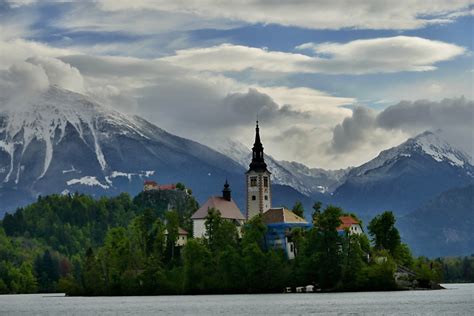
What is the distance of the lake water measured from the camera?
152m

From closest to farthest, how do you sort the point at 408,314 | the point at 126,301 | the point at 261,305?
the point at 408,314, the point at 261,305, the point at 126,301

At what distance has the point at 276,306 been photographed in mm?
164750

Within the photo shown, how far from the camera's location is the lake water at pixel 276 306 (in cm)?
15162

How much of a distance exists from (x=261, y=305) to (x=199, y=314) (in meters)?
18.1

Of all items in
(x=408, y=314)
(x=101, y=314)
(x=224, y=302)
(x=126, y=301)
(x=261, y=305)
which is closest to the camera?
(x=408, y=314)

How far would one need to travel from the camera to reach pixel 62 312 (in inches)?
6511

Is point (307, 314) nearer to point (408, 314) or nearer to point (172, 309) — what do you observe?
point (408, 314)

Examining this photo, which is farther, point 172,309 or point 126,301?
point 126,301

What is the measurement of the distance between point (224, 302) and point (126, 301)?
2397 centimetres

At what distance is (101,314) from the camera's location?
513 feet

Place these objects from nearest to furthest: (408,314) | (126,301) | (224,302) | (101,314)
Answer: (408,314) < (101,314) < (224,302) < (126,301)

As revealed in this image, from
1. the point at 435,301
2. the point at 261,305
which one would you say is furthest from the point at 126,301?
the point at 435,301

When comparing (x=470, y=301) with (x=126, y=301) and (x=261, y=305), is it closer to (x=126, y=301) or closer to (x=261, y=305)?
(x=261, y=305)

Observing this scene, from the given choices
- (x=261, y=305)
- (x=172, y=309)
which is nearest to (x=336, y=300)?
(x=261, y=305)
